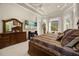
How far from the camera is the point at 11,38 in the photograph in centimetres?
318

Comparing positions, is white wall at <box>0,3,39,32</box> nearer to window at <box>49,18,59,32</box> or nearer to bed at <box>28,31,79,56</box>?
window at <box>49,18,59,32</box>

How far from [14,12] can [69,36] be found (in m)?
1.23

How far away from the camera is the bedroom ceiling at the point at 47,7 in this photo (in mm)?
2924

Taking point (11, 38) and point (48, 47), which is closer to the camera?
point (48, 47)

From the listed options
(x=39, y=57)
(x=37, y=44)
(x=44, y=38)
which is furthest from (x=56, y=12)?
(x=39, y=57)

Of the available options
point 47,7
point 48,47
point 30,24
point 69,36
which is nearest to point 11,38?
point 30,24

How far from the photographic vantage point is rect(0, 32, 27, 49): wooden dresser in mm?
3109

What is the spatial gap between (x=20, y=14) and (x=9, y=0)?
0.36 m

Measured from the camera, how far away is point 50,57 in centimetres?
275

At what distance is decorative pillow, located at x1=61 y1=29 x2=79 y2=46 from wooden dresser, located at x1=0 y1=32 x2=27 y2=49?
35.0 inches

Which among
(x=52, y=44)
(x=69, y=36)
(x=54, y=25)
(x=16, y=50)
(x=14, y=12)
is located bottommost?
(x=16, y=50)

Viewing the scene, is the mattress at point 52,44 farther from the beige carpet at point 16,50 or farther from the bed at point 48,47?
the beige carpet at point 16,50

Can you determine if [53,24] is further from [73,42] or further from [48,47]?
[73,42]

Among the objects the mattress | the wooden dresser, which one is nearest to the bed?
the mattress
